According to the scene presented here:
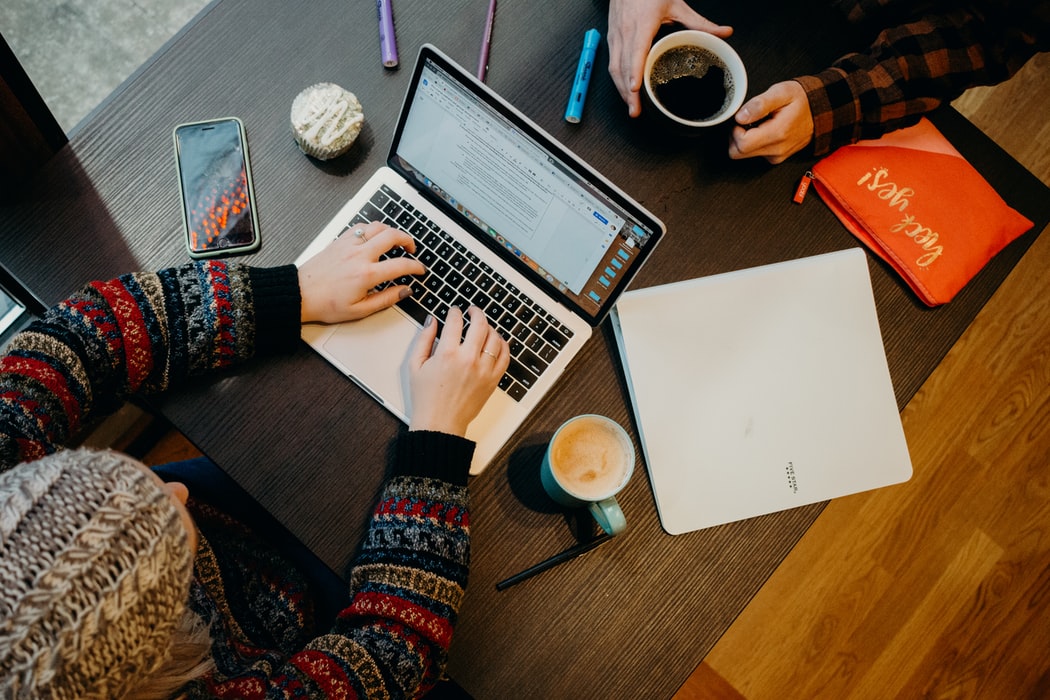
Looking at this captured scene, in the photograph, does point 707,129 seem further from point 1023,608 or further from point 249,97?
point 1023,608

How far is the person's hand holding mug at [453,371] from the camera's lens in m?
Result: 0.76

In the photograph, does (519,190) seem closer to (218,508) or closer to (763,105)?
(763,105)

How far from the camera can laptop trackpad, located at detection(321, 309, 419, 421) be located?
0.80 meters

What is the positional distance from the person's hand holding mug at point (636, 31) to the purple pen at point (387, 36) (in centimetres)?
28

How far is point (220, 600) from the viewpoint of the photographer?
0.79 metres

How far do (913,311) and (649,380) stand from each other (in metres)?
0.38

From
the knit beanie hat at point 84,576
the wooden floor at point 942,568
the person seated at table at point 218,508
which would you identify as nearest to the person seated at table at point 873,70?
the person seated at table at point 218,508

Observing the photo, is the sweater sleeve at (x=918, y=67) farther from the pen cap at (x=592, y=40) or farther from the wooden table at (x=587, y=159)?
the pen cap at (x=592, y=40)

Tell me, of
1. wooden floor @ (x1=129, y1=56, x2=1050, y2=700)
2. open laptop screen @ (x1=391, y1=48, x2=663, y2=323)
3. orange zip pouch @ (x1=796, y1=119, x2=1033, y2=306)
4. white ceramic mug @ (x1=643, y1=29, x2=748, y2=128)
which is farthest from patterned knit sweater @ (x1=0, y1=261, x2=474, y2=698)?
wooden floor @ (x1=129, y1=56, x2=1050, y2=700)

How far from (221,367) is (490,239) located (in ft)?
1.15

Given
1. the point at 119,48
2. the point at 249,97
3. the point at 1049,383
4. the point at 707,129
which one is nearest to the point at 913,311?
the point at 707,129

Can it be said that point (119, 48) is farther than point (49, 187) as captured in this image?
Yes

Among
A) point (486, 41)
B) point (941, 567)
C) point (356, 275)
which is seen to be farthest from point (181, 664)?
point (941, 567)

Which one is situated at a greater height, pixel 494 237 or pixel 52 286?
pixel 52 286
